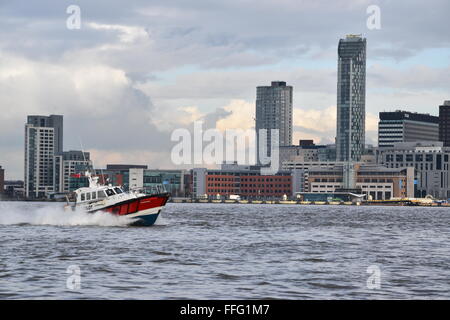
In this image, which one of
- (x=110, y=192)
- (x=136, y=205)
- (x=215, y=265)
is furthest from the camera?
(x=110, y=192)

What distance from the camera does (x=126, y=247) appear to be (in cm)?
5656

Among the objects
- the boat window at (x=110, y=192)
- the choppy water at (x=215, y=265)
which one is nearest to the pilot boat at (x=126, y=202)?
the boat window at (x=110, y=192)

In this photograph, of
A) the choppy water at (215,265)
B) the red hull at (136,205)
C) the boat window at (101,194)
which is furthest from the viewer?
the boat window at (101,194)

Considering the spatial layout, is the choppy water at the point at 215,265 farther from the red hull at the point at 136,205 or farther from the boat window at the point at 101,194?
the boat window at the point at 101,194

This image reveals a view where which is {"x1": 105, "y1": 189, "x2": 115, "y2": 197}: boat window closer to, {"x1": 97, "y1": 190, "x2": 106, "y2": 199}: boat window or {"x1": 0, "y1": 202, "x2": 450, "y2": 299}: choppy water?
{"x1": 97, "y1": 190, "x2": 106, "y2": 199}: boat window

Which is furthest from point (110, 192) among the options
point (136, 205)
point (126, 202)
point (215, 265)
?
point (215, 265)

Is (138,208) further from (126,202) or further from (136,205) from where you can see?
(126,202)

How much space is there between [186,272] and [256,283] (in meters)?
5.41

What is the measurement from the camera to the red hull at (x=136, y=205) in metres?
76.6

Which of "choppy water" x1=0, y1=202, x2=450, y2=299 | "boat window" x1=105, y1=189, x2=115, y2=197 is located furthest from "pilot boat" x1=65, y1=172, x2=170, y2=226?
"choppy water" x1=0, y1=202, x2=450, y2=299

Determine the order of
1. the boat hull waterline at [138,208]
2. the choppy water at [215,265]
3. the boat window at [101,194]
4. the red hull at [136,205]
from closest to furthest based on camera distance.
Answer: the choppy water at [215,265]
the red hull at [136,205]
the boat hull waterline at [138,208]
the boat window at [101,194]

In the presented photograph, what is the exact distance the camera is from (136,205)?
7725 centimetres
